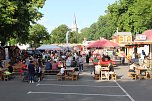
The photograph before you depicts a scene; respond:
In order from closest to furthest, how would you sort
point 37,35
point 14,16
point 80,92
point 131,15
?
point 80,92 → point 14,16 → point 131,15 → point 37,35

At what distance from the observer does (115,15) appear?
7744 cm

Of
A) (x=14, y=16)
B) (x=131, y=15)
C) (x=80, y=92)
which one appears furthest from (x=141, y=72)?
(x=131, y=15)

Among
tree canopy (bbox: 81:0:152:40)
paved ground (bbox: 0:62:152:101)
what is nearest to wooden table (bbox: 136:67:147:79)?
paved ground (bbox: 0:62:152:101)

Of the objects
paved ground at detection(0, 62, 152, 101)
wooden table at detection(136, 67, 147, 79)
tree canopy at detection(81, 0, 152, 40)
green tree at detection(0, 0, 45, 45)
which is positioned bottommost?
paved ground at detection(0, 62, 152, 101)

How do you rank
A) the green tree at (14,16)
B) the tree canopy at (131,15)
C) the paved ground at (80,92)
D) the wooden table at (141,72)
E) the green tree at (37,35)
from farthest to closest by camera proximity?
1. the green tree at (37,35)
2. the tree canopy at (131,15)
3. the green tree at (14,16)
4. the wooden table at (141,72)
5. the paved ground at (80,92)

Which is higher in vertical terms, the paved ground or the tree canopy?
the tree canopy

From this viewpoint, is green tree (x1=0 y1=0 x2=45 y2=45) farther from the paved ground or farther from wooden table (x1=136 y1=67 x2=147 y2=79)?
the paved ground

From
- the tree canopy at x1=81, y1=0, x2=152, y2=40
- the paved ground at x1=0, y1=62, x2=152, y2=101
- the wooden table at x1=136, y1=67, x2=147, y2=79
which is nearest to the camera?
the paved ground at x1=0, y1=62, x2=152, y2=101

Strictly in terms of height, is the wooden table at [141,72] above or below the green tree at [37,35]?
below

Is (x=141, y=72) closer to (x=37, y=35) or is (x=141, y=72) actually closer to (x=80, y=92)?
(x=80, y=92)

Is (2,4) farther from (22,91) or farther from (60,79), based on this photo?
(22,91)

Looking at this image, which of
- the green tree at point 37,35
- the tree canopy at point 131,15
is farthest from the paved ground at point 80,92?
the green tree at point 37,35

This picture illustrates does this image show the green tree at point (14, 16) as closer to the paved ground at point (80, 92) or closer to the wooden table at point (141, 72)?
the wooden table at point (141, 72)

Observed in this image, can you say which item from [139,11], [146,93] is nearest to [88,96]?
[146,93]
